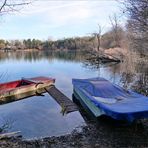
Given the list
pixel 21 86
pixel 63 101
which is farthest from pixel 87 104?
pixel 21 86

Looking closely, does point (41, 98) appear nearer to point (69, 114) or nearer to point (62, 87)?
point (62, 87)

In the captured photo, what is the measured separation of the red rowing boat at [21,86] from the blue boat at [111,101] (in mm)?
4175

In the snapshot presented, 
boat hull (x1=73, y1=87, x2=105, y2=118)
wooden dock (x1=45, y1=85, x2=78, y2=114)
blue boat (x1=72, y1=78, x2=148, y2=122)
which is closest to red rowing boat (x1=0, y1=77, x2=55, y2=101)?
wooden dock (x1=45, y1=85, x2=78, y2=114)

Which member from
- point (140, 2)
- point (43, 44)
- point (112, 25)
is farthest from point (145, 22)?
point (43, 44)

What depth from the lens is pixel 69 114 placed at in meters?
13.1

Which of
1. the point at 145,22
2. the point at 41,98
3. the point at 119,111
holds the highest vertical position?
the point at 145,22

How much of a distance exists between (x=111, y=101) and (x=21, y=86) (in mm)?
9330

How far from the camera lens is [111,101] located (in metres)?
11.6

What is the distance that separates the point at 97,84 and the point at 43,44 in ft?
281

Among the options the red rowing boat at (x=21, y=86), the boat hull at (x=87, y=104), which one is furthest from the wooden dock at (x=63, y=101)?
the red rowing boat at (x=21, y=86)

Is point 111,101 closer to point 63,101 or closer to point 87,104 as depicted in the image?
point 87,104

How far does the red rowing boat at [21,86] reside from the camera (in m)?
18.1

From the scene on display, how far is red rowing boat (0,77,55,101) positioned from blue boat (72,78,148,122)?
418 cm

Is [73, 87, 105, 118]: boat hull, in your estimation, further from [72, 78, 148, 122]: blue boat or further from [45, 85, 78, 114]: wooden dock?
[45, 85, 78, 114]: wooden dock
